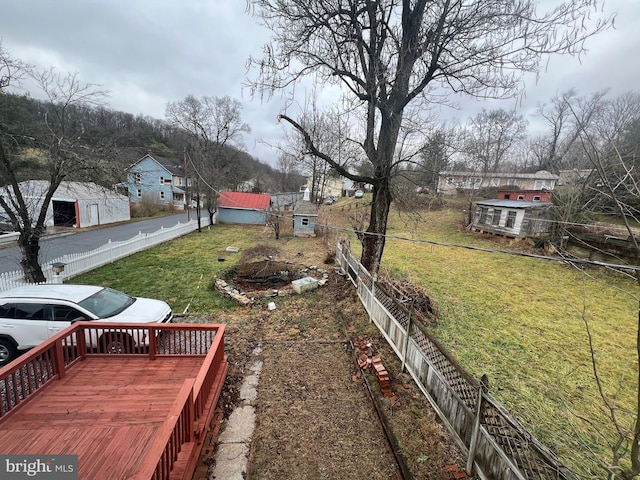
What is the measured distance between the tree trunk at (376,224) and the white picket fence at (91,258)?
33.5ft

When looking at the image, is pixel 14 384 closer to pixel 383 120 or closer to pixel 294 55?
pixel 294 55

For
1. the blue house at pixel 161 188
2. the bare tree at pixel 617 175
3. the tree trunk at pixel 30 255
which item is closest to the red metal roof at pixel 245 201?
the blue house at pixel 161 188

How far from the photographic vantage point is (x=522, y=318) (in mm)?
8703

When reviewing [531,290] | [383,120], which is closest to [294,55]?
[383,120]

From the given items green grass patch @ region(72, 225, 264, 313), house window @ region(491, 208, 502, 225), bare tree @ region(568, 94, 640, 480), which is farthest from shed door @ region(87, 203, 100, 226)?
house window @ region(491, 208, 502, 225)

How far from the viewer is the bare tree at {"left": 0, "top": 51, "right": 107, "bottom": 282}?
745 cm

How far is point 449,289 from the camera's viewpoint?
10.9 meters

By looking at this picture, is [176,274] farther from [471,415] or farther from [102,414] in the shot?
[471,415]

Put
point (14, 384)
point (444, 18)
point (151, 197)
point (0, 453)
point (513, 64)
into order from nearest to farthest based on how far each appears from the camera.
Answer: point (0, 453) < point (14, 384) < point (513, 64) < point (444, 18) < point (151, 197)

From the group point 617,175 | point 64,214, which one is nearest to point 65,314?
point 617,175

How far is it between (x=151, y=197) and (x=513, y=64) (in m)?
32.6

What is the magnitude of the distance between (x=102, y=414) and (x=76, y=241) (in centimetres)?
1656

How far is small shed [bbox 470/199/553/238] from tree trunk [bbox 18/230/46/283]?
2322cm

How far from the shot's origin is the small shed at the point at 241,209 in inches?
1037
